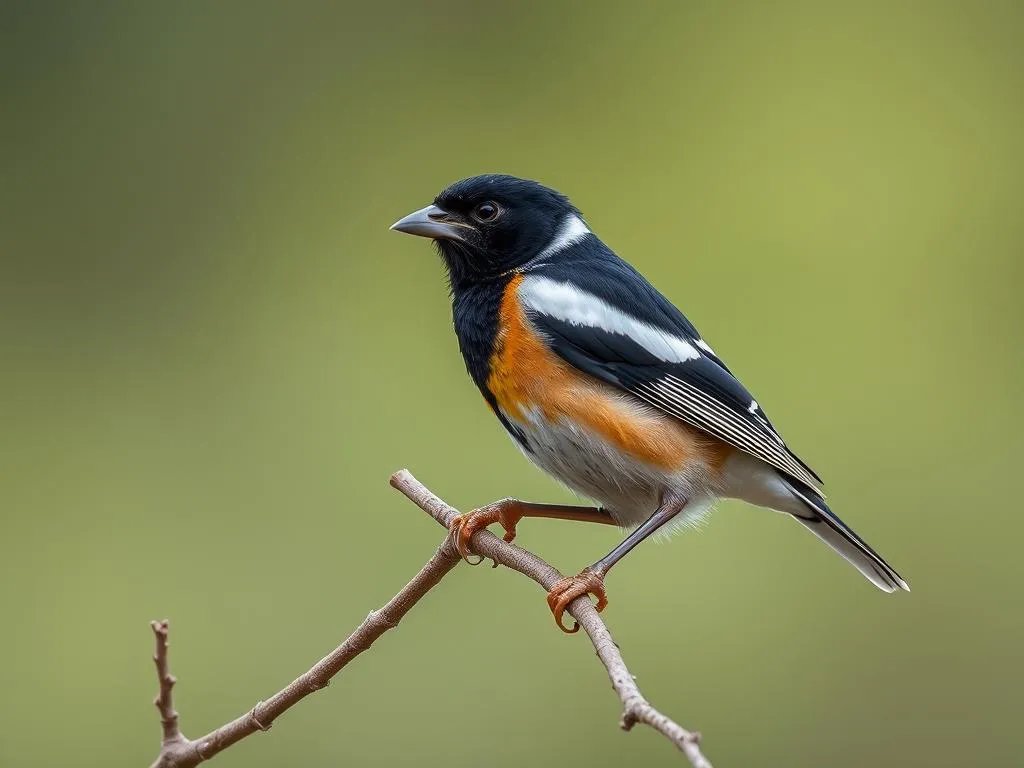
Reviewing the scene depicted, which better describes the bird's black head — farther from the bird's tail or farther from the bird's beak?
the bird's tail

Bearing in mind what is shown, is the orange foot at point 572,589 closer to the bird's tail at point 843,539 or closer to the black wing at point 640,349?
the black wing at point 640,349

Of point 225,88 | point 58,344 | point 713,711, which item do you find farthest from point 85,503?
point 713,711

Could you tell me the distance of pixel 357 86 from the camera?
7.37m

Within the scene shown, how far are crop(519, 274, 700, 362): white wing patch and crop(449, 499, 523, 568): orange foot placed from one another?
19.8 inches

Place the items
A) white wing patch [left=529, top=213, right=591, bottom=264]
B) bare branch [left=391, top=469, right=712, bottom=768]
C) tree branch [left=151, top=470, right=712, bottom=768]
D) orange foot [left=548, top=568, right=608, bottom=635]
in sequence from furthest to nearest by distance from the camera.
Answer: white wing patch [left=529, top=213, right=591, bottom=264] → orange foot [left=548, top=568, right=608, bottom=635] → tree branch [left=151, top=470, right=712, bottom=768] → bare branch [left=391, top=469, right=712, bottom=768]

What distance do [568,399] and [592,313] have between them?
0.25 m

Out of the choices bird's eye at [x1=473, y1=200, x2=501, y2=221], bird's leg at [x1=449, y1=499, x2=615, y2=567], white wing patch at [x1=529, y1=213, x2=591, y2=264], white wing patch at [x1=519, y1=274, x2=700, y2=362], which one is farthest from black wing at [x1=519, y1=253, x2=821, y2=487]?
bird's leg at [x1=449, y1=499, x2=615, y2=567]

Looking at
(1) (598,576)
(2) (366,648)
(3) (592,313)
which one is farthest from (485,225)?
(2) (366,648)

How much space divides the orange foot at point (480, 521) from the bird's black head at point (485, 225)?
69cm

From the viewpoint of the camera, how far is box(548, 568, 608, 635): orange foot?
9.89ft

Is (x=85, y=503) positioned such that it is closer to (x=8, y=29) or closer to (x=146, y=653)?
(x=146, y=653)

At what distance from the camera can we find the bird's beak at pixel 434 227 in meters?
3.67

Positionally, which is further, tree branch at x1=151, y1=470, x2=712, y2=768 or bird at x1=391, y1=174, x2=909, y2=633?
bird at x1=391, y1=174, x2=909, y2=633

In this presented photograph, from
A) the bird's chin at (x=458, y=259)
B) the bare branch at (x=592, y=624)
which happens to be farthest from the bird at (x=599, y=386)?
the bare branch at (x=592, y=624)
